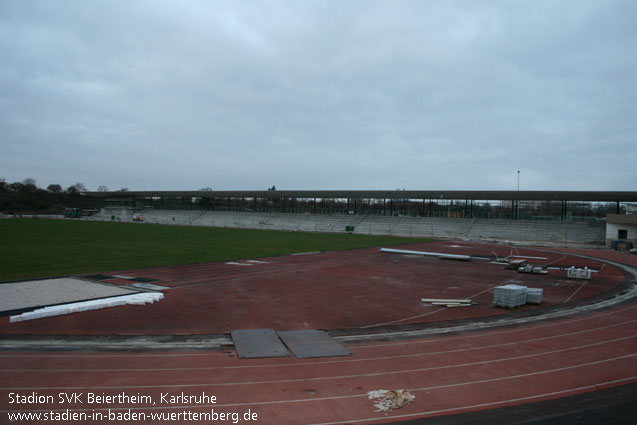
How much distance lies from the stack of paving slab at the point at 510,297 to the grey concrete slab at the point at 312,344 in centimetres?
878

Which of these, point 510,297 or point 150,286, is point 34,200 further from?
point 510,297

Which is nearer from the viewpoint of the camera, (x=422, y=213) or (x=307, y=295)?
(x=307, y=295)

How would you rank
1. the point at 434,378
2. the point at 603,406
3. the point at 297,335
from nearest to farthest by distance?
the point at 603,406
the point at 434,378
the point at 297,335

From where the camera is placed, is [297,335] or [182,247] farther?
[182,247]

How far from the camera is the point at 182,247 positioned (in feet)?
124

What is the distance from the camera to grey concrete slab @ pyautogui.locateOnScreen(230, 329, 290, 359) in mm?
10414

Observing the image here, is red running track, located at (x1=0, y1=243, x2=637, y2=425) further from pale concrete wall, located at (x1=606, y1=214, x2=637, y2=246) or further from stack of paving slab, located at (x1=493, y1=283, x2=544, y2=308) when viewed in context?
pale concrete wall, located at (x1=606, y1=214, x2=637, y2=246)

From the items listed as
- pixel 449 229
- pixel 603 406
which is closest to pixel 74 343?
pixel 603 406

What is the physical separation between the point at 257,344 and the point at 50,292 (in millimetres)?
11412

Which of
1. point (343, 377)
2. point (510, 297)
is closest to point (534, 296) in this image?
point (510, 297)

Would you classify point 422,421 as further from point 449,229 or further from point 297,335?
point 449,229

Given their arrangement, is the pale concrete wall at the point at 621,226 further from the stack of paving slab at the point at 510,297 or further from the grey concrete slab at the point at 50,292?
the grey concrete slab at the point at 50,292

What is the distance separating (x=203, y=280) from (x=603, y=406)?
1816 centimetres

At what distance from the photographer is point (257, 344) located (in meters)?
11.2
